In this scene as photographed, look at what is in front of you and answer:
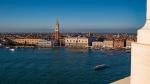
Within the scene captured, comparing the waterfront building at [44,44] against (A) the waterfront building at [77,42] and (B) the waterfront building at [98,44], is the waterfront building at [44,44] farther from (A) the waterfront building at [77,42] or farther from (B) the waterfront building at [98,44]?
(B) the waterfront building at [98,44]

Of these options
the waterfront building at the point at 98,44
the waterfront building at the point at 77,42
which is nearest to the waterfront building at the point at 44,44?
the waterfront building at the point at 77,42

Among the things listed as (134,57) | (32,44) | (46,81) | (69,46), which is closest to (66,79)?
(46,81)

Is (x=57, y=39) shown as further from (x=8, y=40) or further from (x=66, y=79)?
(x=66, y=79)

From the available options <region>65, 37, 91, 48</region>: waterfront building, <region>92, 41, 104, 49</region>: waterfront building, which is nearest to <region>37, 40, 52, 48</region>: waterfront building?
<region>65, 37, 91, 48</region>: waterfront building

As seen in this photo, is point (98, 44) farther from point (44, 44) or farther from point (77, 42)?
point (44, 44)

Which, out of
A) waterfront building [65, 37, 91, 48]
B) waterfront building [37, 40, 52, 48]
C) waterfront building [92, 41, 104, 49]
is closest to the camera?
waterfront building [92, 41, 104, 49]

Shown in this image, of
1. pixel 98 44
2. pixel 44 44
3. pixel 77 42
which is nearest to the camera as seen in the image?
pixel 98 44

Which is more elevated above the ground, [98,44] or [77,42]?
[77,42]

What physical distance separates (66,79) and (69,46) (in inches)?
707

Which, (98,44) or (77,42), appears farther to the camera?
(77,42)

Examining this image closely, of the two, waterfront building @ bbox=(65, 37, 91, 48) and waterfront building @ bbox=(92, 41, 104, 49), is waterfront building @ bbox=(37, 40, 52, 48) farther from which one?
waterfront building @ bbox=(92, 41, 104, 49)

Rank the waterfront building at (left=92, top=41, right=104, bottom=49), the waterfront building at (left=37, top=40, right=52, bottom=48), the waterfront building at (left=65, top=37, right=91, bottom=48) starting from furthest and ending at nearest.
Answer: the waterfront building at (left=65, top=37, right=91, bottom=48), the waterfront building at (left=37, top=40, right=52, bottom=48), the waterfront building at (left=92, top=41, right=104, bottom=49)

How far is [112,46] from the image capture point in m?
23.3

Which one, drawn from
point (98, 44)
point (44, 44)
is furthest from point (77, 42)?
point (44, 44)
